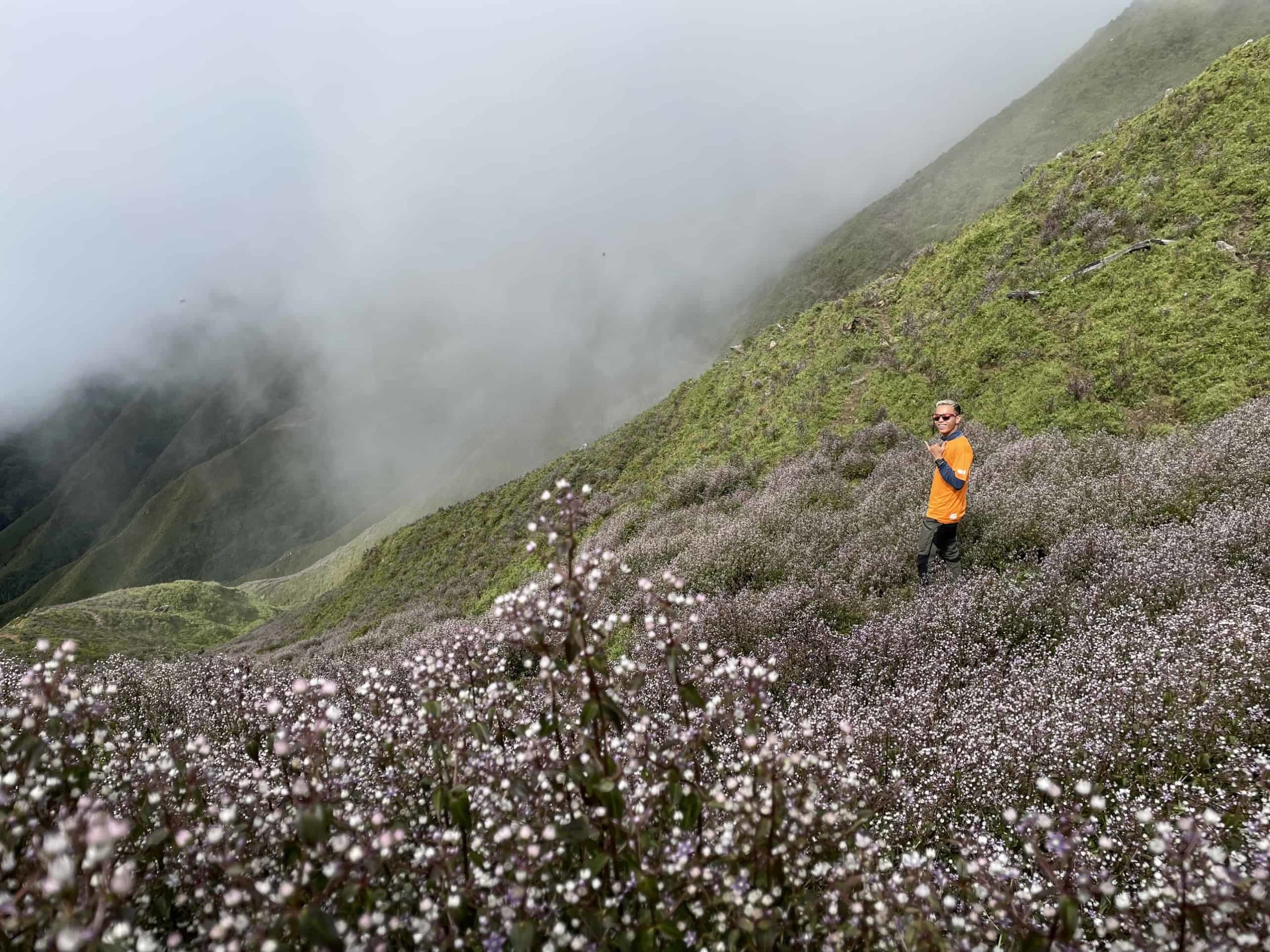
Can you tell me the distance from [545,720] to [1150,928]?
346 centimetres

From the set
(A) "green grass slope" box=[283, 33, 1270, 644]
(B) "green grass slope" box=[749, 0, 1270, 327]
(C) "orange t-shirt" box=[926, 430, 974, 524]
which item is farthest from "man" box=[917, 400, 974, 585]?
(B) "green grass slope" box=[749, 0, 1270, 327]

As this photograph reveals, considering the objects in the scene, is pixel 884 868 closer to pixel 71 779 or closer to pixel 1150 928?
pixel 1150 928

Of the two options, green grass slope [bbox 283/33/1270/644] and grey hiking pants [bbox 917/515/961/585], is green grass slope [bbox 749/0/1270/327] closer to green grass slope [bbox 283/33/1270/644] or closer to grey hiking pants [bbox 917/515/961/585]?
green grass slope [bbox 283/33/1270/644]

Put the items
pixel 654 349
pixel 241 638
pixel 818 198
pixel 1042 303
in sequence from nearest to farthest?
pixel 1042 303, pixel 241 638, pixel 654 349, pixel 818 198

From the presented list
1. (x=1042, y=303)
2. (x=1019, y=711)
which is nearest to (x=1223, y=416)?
(x=1042, y=303)

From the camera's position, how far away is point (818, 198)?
6265 inches

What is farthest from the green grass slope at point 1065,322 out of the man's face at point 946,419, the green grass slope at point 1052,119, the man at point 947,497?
the green grass slope at point 1052,119

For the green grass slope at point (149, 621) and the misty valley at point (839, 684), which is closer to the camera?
→ the misty valley at point (839, 684)

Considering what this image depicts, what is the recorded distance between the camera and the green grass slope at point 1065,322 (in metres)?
11.4

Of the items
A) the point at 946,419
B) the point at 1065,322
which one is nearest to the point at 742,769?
the point at 946,419

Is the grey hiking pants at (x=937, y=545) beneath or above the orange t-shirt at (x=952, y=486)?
beneath

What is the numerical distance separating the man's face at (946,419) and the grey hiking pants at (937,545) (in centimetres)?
141

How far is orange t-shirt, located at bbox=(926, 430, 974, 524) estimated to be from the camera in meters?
8.73

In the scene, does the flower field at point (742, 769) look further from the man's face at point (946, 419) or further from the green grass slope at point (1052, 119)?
the green grass slope at point (1052, 119)
